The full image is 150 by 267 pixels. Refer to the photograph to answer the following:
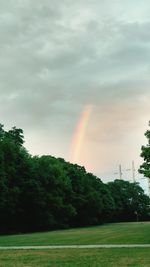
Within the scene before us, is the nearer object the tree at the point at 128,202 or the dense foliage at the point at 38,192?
the dense foliage at the point at 38,192

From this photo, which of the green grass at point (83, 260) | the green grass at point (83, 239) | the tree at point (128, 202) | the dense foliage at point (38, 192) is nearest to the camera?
the green grass at point (83, 260)

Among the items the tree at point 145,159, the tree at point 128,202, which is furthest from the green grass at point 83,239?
the tree at point 128,202

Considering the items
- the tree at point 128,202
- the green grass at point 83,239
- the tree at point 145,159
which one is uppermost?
the tree at point 128,202

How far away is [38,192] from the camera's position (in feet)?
278

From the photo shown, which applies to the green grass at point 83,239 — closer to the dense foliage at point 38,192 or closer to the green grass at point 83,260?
the green grass at point 83,260

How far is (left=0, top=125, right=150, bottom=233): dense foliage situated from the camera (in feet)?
261

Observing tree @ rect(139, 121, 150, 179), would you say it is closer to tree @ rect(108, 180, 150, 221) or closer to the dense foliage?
the dense foliage

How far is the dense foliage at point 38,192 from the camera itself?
79625 mm

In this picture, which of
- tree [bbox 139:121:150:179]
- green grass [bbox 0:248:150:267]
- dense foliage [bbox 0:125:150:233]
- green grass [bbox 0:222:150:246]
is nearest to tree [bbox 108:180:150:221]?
dense foliage [bbox 0:125:150:233]

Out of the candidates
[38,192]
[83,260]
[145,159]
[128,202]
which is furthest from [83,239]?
[128,202]

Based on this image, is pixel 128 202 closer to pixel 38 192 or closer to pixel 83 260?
pixel 38 192

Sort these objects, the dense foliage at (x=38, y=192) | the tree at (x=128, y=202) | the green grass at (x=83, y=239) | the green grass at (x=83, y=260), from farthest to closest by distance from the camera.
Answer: the tree at (x=128, y=202) < the dense foliage at (x=38, y=192) < the green grass at (x=83, y=239) < the green grass at (x=83, y=260)

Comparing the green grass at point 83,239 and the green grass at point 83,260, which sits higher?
the green grass at point 83,239

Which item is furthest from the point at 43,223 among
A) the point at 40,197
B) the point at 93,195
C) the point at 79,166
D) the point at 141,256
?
the point at 141,256
